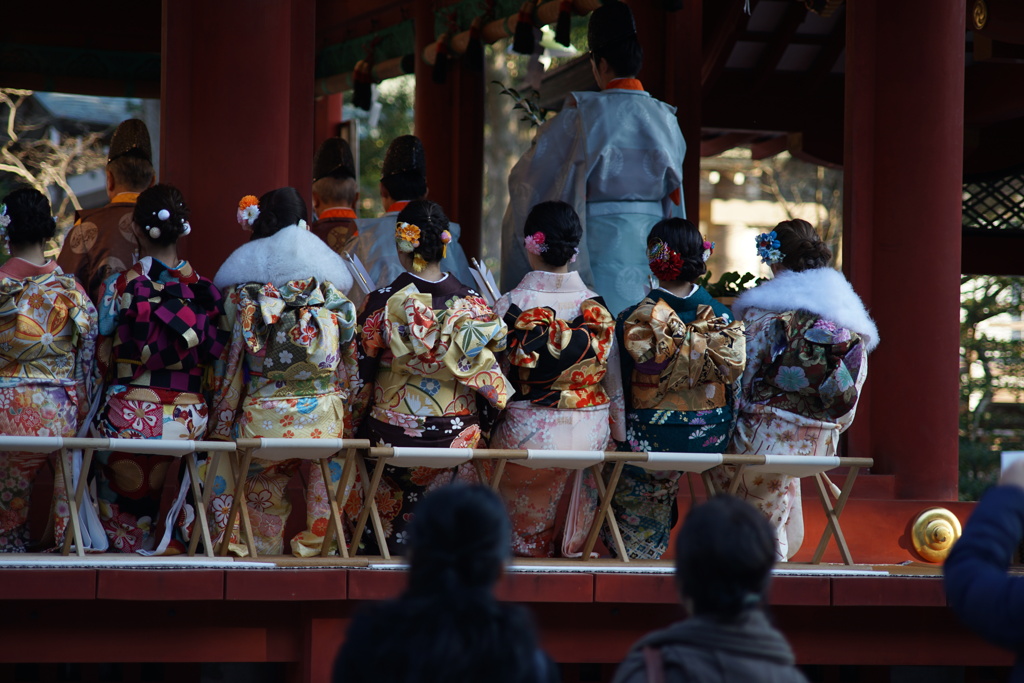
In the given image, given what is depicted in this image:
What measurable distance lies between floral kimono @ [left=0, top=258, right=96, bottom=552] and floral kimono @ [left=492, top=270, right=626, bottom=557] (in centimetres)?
161

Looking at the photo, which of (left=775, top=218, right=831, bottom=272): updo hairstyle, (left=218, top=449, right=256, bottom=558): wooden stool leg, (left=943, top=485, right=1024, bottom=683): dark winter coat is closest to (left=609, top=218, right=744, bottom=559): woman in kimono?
(left=775, top=218, right=831, bottom=272): updo hairstyle

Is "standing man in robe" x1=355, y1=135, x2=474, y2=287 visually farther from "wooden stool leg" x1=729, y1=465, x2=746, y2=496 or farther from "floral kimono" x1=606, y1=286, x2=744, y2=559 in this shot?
"wooden stool leg" x1=729, y1=465, x2=746, y2=496

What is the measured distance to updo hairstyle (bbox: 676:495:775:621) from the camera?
2400 millimetres

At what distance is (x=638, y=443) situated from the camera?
505 centimetres

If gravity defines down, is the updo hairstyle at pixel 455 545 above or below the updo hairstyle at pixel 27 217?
below

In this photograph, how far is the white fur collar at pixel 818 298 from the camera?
5.11 metres

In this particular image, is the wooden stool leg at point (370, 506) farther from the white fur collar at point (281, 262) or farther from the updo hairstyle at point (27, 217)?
the updo hairstyle at point (27, 217)

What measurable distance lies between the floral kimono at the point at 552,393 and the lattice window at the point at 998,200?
5.83 meters

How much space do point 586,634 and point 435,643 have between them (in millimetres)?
2423

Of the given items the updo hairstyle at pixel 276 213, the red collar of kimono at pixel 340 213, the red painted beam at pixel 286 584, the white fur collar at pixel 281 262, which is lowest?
the red painted beam at pixel 286 584

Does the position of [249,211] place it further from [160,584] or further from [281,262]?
[160,584]

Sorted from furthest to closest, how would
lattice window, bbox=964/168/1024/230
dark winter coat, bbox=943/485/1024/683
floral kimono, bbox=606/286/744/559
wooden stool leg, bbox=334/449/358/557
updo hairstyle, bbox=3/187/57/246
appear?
lattice window, bbox=964/168/1024/230, floral kimono, bbox=606/286/744/559, updo hairstyle, bbox=3/187/57/246, wooden stool leg, bbox=334/449/358/557, dark winter coat, bbox=943/485/1024/683

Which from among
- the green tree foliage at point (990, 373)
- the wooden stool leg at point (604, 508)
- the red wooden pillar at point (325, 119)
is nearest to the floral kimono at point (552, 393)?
the wooden stool leg at point (604, 508)

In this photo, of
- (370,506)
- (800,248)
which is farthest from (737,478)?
(370,506)
